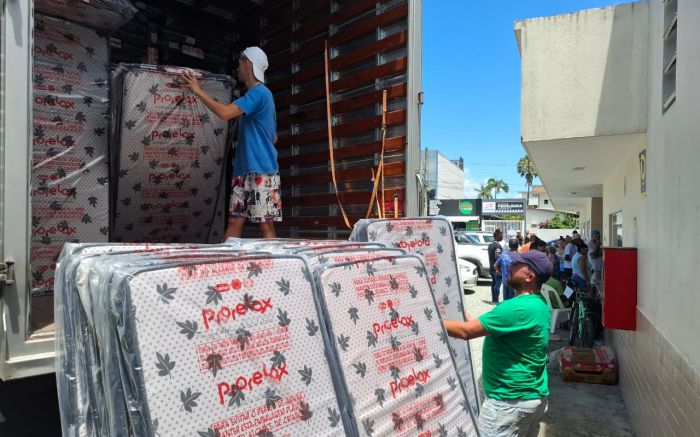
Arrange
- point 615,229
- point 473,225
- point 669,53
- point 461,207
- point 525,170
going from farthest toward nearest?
point 525,170 < point 461,207 < point 473,225 < point 615,229 < point 669,53

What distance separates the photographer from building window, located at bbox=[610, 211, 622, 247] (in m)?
7.75

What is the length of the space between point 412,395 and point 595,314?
684cm

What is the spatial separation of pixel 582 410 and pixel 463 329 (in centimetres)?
377

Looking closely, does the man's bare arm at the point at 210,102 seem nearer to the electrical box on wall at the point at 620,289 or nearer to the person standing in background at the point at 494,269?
the electrical box on wall at the point at 620,289

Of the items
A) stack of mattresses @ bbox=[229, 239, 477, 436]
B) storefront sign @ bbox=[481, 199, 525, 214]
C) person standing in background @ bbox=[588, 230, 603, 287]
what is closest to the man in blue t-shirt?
stack of mattresses @ bbox=[229, 239, 477, 436]

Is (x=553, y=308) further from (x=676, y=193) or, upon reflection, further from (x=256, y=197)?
(x=256, y=197)

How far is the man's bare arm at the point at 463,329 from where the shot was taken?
2.51 metres

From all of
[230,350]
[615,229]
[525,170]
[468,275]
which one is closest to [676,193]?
[230,350]

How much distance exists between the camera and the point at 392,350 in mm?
1745

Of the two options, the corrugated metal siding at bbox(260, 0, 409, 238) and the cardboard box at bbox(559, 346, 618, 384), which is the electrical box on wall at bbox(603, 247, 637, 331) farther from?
the corrugated metal siding at bbox(260, 0, 409, 238)

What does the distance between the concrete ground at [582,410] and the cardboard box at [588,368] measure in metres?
0.07

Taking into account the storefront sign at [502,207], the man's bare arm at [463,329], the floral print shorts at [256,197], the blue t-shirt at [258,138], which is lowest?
the man's bare arm at [463,329]

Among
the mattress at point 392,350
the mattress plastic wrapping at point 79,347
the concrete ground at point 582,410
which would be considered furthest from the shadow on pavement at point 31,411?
the concrete ground at point 582,410

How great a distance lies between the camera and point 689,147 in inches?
115
